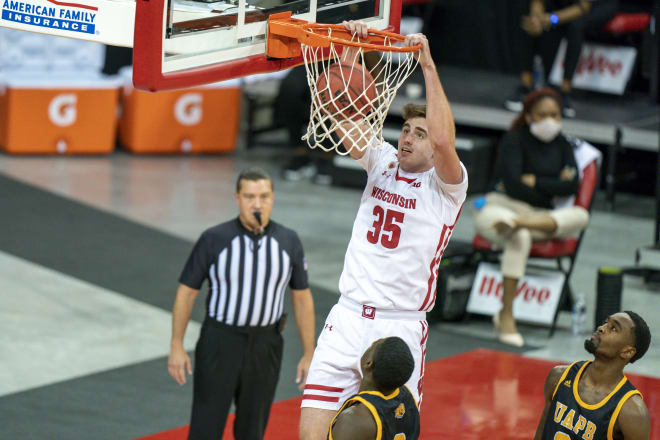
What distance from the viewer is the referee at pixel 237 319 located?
245 inches

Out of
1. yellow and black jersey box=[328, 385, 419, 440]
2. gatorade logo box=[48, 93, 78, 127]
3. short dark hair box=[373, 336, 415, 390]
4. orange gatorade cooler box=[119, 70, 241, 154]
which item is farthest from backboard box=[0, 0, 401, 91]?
orange gatorade cooler box=[119, 70, 241, 154]

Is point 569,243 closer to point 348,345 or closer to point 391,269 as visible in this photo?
point 391,269

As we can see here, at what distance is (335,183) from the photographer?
45.6 ft

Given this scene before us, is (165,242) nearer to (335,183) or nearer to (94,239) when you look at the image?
(94,239)

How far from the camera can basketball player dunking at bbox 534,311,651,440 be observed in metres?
4.89

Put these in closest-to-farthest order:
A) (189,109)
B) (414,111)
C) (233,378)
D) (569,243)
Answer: (414,111), (233,378), (569,243), (189,109)

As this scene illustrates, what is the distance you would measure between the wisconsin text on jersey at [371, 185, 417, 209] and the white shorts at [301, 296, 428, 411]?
476mm

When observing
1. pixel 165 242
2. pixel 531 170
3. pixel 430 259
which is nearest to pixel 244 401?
pixel 430 259

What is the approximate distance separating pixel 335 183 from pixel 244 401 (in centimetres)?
775

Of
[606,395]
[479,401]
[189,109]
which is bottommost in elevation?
[479,401]

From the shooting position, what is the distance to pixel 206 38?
5.69 meters

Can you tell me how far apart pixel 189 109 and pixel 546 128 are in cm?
644

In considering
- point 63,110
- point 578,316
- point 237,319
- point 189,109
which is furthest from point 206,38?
point 189,109

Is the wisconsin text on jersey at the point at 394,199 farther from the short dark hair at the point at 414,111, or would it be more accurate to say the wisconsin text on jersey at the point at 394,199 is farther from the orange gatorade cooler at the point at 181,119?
the orange gatorade cooler at the point at 181,119
